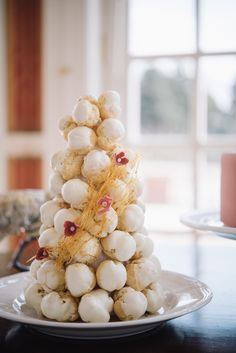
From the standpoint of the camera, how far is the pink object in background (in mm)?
688

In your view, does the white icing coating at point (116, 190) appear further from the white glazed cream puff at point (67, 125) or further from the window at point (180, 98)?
the window at point (180, 98)

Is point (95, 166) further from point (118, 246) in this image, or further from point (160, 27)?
point (160, 27)

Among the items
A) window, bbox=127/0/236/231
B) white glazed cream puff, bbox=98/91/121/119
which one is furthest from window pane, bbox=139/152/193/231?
white glazed cream puff, bbox=98/91/121/119

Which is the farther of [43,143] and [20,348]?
[43,143]

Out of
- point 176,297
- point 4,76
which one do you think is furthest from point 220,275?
point 4,76

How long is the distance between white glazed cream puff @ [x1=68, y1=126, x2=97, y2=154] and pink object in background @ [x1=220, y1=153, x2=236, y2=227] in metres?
0.21

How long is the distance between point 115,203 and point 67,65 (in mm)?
1971

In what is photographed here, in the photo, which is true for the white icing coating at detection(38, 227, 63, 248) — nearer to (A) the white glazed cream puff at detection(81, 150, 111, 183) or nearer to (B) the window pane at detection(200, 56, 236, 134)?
(A) the white glazed cream puff at detection(81, 150, 111, 183)

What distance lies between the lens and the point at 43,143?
2480mm

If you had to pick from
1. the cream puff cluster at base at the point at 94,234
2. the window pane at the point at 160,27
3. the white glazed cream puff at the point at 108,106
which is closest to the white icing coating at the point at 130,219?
the cream puff cluster at base at the point at 94,234

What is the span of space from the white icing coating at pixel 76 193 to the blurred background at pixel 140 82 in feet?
6.21

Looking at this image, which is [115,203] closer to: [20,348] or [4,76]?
[20,348]

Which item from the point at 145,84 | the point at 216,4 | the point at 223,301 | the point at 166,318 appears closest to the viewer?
the point at 166,318

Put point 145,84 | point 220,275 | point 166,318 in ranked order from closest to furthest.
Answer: point 166,318 → point 220,275 → point 145,84
